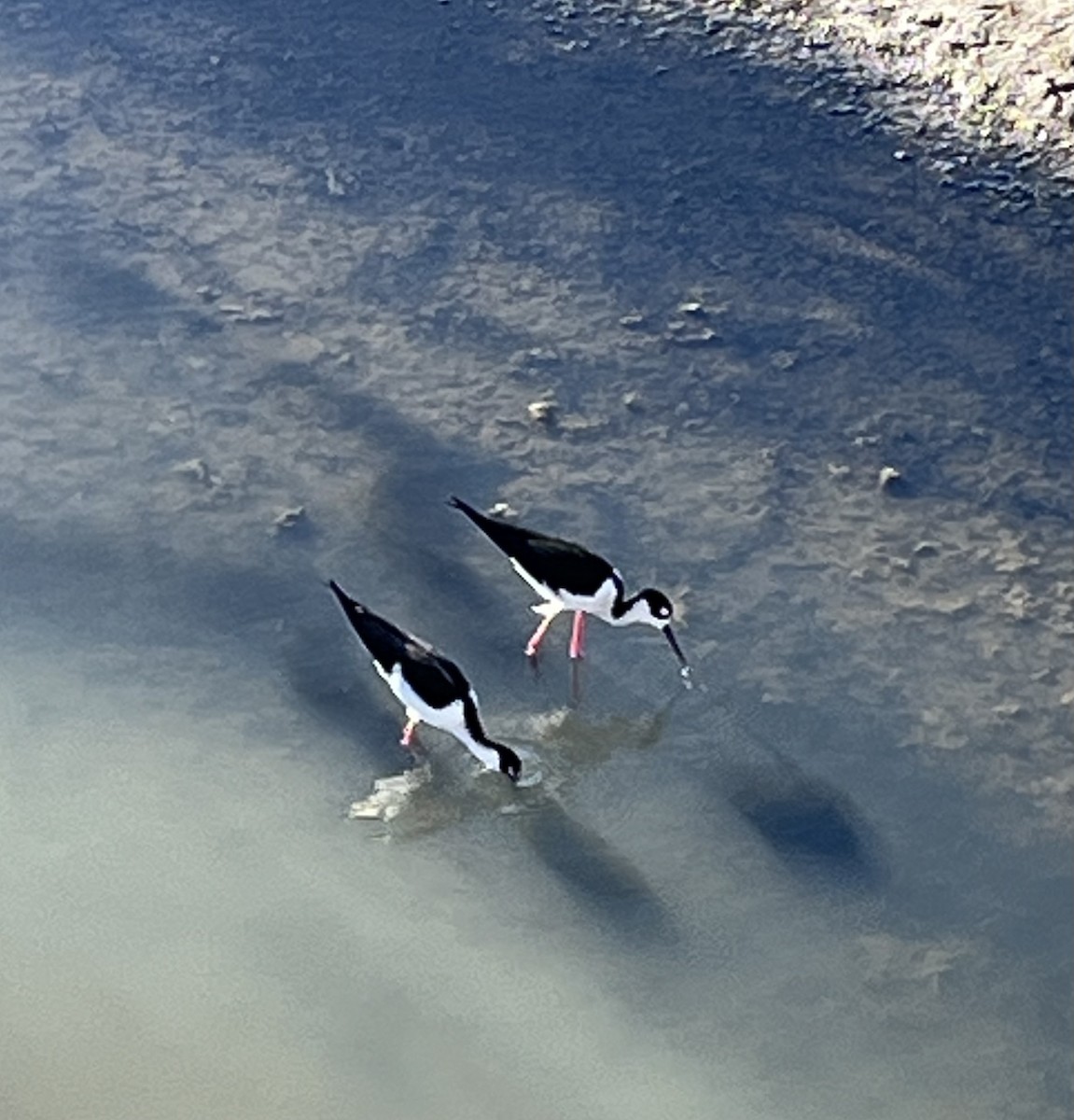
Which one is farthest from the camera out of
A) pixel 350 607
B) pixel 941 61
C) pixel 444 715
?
pixel 941 61

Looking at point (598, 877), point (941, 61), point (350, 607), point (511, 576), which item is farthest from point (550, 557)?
point (941, 61)

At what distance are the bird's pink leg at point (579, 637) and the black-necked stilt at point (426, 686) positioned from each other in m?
0.41

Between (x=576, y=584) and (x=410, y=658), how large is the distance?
0.59 metres

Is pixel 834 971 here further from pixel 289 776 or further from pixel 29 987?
pixel 29 987

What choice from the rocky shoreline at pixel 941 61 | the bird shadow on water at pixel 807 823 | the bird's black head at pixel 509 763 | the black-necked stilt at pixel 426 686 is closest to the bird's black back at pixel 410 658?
the black-necked stilt at pixel 426 686

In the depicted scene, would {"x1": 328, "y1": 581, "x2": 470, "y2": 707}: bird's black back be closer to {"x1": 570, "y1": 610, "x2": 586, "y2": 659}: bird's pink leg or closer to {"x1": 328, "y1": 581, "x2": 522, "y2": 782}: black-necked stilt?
{"x1": 328, "y1": 581, "x2": 522, "y2": 782}: black-necked stilt

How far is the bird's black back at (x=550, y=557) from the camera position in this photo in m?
6.71

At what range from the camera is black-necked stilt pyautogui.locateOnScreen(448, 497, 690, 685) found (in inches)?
265

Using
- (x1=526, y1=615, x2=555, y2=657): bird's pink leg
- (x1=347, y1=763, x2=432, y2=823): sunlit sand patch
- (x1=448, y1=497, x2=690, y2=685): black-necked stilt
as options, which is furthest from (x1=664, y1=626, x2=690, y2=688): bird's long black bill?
(x1=347, y1=763, x2=432, y2=823): sunlit sand patch

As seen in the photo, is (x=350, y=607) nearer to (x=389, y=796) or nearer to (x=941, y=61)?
(x=389, y=796)

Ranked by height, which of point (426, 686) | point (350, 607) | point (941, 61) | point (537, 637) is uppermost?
point (941, 61)

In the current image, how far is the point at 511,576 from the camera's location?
23.8 feet

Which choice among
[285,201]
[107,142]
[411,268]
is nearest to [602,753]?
[411,268]

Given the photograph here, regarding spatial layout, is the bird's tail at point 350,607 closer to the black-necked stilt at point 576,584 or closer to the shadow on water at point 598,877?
the black-necked stilt at point 576,584
